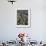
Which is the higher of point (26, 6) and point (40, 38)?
point (26, 6)

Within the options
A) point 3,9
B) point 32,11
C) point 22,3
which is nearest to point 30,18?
point 32,11

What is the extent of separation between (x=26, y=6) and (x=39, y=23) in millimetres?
831

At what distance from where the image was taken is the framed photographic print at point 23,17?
5055 millimetres

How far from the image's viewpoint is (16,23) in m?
5.08

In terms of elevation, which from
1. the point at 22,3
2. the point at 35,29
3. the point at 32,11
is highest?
the point at 22,3

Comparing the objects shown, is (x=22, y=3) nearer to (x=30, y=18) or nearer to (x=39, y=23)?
(x=30, y=18)

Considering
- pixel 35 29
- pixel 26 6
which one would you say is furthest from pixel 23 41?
pixel 26 6

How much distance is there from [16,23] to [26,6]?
77 cm

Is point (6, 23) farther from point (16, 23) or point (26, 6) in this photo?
point (26, 6)

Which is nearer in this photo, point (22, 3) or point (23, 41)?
point (23, 41)

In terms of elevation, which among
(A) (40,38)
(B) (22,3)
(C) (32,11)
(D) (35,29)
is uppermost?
(B) (22,3)

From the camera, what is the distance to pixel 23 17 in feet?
16.6

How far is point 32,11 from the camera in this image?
504 cm

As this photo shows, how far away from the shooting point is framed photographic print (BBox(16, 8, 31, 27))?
5.05 m
